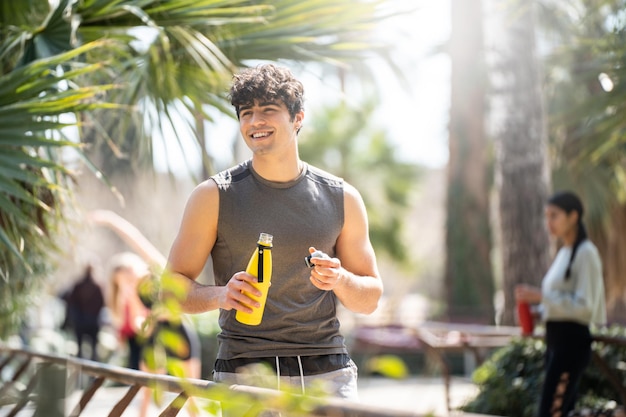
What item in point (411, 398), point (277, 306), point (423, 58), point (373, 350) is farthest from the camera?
point (423, 58)

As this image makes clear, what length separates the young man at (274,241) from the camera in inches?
115

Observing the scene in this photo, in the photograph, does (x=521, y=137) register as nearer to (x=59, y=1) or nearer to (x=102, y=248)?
(x=59, y=1)

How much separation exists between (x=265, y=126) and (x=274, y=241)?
0.34m

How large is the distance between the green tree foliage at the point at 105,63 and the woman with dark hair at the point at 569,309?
147 cm

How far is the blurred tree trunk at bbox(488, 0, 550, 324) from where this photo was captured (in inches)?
367

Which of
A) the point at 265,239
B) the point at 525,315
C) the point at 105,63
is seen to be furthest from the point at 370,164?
the point at 265,239

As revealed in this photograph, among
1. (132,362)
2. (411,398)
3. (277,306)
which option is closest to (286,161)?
(277,306)

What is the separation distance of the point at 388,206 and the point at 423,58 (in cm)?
1104

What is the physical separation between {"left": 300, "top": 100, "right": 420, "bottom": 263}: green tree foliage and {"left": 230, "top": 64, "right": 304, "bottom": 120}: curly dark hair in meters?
25.0

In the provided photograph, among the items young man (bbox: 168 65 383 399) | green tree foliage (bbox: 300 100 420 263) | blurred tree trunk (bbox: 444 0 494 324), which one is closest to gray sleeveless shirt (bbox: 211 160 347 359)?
young man (bbox: 168 65 383 399)

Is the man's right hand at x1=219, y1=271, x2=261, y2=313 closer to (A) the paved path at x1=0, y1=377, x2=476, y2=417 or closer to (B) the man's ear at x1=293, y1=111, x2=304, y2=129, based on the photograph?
(B) the man's ear at x1=293, y1=111, x2=304, y2=129

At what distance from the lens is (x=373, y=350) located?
41.0 ft

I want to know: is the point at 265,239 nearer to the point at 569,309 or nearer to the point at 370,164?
the point at 569,309

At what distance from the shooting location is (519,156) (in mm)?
9406
